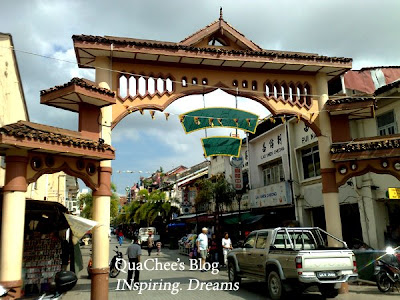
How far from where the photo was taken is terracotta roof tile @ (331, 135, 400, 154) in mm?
11055

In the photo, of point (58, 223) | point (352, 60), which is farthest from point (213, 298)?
point (352, 60)

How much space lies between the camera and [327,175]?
11883 millimetres

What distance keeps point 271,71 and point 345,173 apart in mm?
4052

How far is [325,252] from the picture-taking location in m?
9.23

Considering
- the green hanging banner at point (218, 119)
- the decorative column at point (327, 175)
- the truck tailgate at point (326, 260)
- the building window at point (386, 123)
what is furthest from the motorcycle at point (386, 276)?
the building window at point (386, 123)

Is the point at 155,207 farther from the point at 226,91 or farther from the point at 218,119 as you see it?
the point at 226,91

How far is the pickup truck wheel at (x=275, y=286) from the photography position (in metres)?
9.54

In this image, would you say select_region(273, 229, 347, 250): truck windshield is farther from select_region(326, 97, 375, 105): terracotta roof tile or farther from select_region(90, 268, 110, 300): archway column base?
select_region(90, 268, 110, 300): archway column base

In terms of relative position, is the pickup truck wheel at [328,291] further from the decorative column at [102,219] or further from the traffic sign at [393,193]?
the traffic sign at [393,193]

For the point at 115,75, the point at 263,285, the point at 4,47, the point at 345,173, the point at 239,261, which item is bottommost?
the point at 263,285

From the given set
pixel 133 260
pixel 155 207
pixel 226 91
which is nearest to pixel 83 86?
pixel 226 91

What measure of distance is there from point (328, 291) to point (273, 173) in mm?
14984

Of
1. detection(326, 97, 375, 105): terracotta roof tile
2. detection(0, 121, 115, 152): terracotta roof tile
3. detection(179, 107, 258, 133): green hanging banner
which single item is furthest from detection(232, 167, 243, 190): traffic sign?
detection(0, 121, 115, 152): terracotta roof tile

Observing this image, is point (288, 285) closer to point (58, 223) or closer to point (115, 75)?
point (115, 75)
